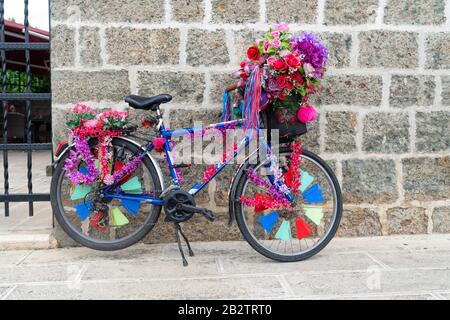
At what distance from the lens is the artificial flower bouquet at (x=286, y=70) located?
9.56 ft

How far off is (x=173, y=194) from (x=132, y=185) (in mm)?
341

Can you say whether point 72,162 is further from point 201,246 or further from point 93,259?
point 201,246

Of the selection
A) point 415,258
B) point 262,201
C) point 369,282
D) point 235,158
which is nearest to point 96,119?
point 235,158

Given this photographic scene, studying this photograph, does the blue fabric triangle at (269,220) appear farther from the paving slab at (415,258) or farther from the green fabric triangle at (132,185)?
the green fabric triangle at (132,185)

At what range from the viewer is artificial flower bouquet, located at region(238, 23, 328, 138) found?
2914mm

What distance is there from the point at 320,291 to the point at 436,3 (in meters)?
2.33

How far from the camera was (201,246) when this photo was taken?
3.45m

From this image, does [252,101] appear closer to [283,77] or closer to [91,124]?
[283,77]

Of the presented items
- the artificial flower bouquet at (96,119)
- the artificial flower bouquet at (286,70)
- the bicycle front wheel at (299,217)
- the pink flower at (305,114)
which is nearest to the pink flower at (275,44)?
the artificial flower bouquet at (286,70)

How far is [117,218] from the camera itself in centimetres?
329

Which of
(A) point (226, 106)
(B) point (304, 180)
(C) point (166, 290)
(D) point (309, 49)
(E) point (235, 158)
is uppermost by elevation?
(D) point (309, 49)

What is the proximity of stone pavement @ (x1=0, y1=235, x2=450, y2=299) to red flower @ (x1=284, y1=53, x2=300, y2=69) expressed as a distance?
1.22 metres

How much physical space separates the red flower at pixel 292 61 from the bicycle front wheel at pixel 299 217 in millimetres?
559

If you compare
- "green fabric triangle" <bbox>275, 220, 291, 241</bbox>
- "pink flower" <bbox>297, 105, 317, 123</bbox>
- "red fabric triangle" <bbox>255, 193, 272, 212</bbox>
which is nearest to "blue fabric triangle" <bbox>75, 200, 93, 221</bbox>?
"red fabric triangle" <bbox>255, 193, 272, 212</bbox>
